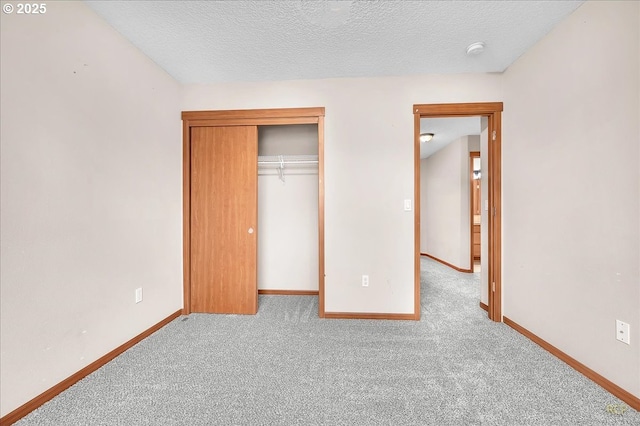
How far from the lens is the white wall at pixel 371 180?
2400 millimetres

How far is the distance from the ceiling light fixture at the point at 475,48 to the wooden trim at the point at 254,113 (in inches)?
51.6

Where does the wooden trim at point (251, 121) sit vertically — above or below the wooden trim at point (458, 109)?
below

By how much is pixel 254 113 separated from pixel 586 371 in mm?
3274

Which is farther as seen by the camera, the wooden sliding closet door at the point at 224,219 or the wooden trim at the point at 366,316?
the wooden sliding closet door at the point at 224,219

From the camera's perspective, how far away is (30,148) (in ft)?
4.34

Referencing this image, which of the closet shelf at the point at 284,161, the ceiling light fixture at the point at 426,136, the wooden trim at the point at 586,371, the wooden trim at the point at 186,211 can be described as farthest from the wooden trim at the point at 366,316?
the ceiling light fixture at the point at 426,136

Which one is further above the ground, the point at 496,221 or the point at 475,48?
the point at 475,48

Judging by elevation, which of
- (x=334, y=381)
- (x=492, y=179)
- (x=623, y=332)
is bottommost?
(x=334, y=381)

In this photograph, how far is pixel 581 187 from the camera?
5.32 ft

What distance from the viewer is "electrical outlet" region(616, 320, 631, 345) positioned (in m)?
1.36

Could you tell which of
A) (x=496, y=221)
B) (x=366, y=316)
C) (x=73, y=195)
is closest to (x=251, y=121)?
(x=73, y=195)

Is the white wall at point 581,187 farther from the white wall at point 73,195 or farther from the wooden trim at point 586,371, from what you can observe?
the white wall at point 73,195

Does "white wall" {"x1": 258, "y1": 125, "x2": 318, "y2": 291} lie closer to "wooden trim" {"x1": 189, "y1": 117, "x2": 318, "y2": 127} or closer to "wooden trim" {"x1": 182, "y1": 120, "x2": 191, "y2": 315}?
"wooden trim" {"x1": 189, "y1": 117, "x2": 318, "y2": 127}

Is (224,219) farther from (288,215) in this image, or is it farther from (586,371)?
(586,371)
